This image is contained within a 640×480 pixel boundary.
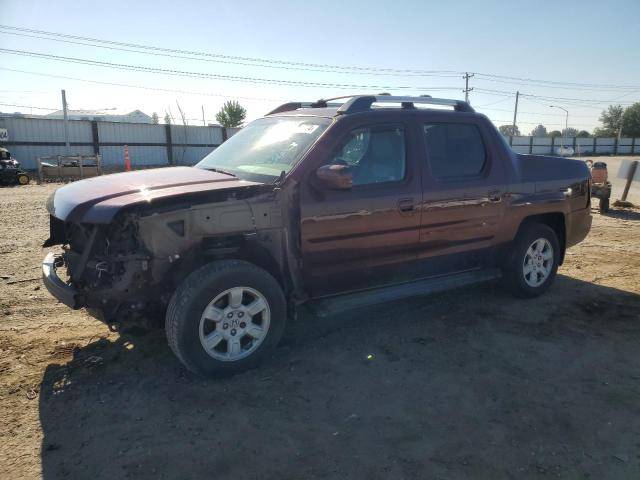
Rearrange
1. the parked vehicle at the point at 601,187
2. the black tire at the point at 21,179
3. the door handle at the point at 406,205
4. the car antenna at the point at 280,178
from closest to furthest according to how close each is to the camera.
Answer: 1. the car antenna at the point at 280,178
2. the door handle at the point at 406,205
3. the parked vehicle at the point at 601,187
4. the black tire at the point at 21,179

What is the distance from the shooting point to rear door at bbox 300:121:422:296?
374cm

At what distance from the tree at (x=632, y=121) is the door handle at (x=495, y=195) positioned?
279ft

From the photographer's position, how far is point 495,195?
15.6ft

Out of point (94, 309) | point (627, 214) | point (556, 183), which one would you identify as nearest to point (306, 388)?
point (94, 309)

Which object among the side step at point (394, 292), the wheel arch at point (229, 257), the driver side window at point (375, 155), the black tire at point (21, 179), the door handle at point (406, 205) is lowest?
the side step at point (394, 292)

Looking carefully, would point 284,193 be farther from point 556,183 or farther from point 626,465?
point 556,183

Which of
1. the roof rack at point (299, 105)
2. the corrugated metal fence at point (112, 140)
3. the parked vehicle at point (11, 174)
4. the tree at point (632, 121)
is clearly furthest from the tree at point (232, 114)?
the tree at point (632, 121)

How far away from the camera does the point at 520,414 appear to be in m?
3.12

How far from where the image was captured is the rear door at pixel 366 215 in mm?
3736

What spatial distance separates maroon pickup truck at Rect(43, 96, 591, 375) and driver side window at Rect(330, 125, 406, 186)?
1 centimetres

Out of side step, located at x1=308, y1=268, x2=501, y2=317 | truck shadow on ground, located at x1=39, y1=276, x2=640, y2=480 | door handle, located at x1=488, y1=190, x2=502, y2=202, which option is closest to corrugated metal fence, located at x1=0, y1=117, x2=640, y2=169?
truck shadow on ground, located at x1=39, y1=276, x2=640, y2=480

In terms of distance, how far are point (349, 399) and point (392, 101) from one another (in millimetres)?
2589

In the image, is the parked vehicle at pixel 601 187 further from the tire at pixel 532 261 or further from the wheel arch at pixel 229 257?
the wheel arch at pixel 229 257

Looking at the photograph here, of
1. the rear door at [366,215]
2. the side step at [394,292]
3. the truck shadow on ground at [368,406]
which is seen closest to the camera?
the truck shadow on ground at [368,406]
